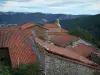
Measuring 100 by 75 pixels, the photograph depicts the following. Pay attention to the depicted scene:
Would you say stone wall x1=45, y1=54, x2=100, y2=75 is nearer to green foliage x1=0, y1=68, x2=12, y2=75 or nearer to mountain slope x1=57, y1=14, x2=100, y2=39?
green foliage x1=0, y1=68, x2=12, y2=75

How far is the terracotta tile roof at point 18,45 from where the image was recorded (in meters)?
16.5

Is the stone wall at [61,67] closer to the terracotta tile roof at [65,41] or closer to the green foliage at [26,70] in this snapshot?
the green foliage at [26,70]

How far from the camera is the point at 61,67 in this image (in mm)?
16297

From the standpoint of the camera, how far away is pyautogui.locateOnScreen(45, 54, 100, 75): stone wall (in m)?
16.1

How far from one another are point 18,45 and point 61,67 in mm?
3221

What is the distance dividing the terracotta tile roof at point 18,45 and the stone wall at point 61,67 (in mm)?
1206

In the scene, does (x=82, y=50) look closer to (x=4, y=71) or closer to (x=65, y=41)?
(x=65, y=41)

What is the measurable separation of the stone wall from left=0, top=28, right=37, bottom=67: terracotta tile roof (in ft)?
3.96

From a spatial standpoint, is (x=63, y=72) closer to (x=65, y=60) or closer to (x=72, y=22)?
(x=65, y=60)

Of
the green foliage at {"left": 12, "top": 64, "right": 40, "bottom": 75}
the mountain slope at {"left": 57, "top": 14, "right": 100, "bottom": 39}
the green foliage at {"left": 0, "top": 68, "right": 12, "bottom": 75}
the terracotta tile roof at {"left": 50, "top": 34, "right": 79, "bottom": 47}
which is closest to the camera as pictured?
the green foliage at {"left": 0, "top": 68, "right": 12, "bottom": 75}

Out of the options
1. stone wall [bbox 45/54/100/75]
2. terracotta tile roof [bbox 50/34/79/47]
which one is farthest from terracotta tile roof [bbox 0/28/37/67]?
terracotta tile roof [bbox 50/34/79/47]

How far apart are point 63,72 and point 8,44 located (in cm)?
378

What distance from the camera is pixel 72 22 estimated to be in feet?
487

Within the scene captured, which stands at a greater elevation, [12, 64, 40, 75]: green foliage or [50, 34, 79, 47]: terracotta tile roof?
[12, 64, 40, 75]: green foliage
